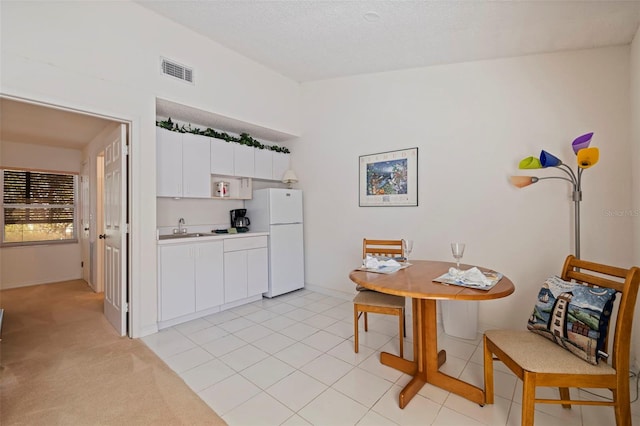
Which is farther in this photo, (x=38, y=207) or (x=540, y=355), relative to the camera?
(x=38, y=207)

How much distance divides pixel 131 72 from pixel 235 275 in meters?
2.40

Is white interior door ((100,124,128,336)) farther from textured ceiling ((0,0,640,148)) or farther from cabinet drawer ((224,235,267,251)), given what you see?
cabinet drawer ((224,235,267,251))

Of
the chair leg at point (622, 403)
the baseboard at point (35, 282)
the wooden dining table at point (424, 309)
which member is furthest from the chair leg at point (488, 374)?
the baseboard at point (35, 282)

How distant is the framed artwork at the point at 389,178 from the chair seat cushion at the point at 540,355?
179 centimetres

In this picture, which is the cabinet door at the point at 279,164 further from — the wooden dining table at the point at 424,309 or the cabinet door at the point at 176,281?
the wooden dining table at the point at 424,309

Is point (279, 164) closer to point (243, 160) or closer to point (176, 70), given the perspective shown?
point (243, 160)

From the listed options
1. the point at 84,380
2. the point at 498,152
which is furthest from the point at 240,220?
the point at 498,152

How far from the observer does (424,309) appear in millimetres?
1967

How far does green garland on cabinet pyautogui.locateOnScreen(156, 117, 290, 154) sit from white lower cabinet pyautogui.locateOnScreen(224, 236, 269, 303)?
1.34 m

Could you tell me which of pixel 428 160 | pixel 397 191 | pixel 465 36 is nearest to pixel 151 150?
pixel 397 191

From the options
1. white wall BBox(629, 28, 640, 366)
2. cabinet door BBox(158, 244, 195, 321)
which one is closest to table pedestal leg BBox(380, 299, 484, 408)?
white wall BBox(629, 28, 640, 366)

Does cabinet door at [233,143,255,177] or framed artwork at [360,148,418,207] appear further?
cabinet door at [233,143,255,177]

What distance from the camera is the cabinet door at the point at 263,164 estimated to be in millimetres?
4055

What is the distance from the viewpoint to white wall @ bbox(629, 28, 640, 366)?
6.75 ft
